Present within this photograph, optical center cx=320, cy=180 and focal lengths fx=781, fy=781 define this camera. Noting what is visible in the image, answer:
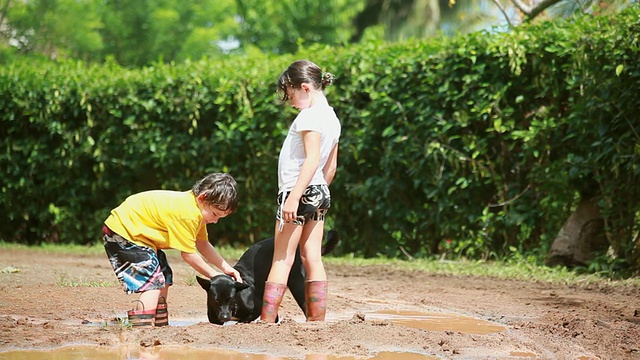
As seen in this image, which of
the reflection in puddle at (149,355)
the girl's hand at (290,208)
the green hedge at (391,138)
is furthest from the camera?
the green hedge at (391,138)

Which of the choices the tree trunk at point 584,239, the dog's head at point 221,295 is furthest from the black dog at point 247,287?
the tree trunk at point 584,239

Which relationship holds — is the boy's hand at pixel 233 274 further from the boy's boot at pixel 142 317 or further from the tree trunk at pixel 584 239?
the tree trunk at pixel 584 239

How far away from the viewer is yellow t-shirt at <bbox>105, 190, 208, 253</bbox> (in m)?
5.13

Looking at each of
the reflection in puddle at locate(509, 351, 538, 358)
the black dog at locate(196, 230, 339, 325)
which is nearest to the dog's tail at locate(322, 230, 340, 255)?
the black dog at locate(196, 230, 339, 325)

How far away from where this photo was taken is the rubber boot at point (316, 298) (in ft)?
16.8

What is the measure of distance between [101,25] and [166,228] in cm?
2480

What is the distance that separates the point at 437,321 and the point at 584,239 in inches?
149

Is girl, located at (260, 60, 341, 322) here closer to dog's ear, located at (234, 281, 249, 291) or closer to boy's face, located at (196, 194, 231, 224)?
dog's ear, located at (234, 281, 249, 291)

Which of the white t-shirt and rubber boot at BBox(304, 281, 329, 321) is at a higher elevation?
the white t-shirt

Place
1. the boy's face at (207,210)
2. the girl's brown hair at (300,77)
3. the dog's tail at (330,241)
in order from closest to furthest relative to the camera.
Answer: the girl's brown hair at (300,77), the boy's face at (207,210), the dog's tail at (330,241)

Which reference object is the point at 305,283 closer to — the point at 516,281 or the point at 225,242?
the point at 516,281

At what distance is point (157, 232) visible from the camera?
527 centimetres

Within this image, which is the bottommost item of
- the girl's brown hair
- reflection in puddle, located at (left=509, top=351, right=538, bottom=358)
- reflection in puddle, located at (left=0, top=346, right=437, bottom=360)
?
reflection in puddle, located at (left=509, top=351, right=538, bottom=358)

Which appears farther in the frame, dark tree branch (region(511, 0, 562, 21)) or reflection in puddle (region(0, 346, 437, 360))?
dark tree branch (region(511, 0, 562, 21))
